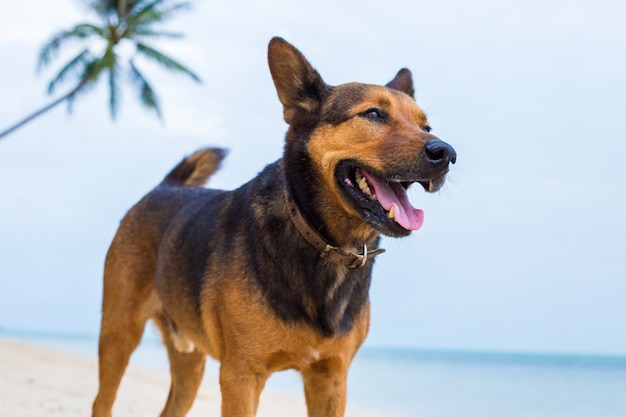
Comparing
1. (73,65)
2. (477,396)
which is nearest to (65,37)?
(73,65)

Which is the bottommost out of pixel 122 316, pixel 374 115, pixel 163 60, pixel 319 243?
pixel 122 316

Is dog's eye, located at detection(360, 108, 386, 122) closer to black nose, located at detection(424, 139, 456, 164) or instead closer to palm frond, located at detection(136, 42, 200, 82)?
black nose, located at detection(424, 139, 456, 164)

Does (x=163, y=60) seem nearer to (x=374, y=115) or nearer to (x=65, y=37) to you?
(x=65, y=37)

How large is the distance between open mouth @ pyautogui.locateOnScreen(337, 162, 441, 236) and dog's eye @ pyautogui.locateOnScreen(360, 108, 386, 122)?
Result: 0.29 m

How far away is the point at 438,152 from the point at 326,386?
1.56m

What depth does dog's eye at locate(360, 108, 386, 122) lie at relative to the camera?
415 centimetres

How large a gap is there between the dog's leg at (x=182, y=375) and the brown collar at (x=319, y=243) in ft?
6.94

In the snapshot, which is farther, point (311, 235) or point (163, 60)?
point (163, 60)

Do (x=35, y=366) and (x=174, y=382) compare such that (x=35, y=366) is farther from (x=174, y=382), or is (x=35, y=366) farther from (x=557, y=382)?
(x=557, y=382)

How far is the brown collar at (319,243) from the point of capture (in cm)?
427

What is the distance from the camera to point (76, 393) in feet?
36.1

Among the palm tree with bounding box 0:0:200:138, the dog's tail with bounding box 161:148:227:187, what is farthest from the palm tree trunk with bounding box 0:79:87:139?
the dog's tail with bounding box 161:148:227:187

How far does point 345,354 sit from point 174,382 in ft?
7.03

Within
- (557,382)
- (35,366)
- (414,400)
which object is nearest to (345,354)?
(35,366)
